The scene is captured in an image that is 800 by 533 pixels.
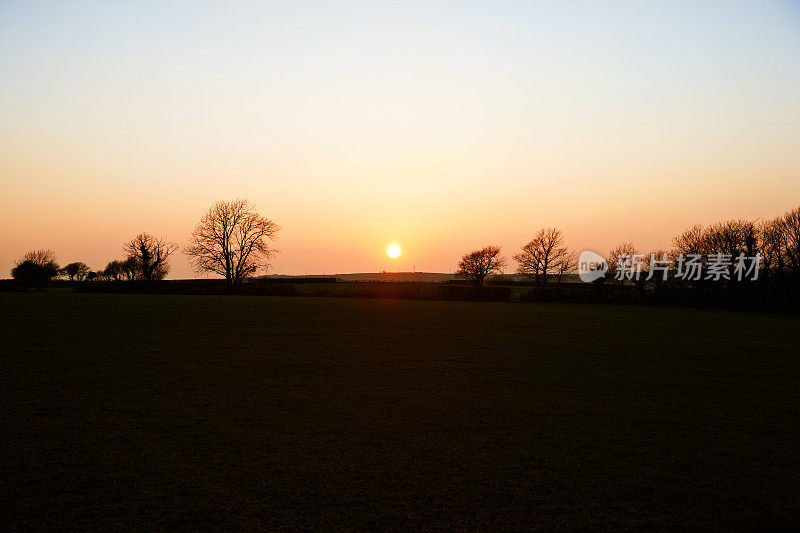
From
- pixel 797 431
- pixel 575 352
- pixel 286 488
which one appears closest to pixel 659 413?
pixel 797 431

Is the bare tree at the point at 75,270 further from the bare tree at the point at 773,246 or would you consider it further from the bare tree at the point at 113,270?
the bare tree at the point at 773,246

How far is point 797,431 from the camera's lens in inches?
356

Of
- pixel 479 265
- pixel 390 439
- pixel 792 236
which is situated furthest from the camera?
pixel 479 265

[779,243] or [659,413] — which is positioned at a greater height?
[779,243]

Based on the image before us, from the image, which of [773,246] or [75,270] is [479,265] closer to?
[773,246]

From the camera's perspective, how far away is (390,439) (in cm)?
815

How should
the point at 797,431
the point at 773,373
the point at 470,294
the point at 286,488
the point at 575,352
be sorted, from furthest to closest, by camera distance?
the point at 470,294 < the point at 575,352 < the point at 773,373 < the point at 797,431 < the point at 286,488

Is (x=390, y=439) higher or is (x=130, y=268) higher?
(x=130, y=268)

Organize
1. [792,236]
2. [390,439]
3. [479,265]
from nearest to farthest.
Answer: [390,439] → [792,236] → [479,265]

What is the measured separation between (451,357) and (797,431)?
30.7 feet

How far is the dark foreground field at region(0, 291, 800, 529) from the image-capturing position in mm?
5754

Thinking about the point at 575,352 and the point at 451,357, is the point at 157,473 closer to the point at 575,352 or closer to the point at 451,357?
the point at 451,357

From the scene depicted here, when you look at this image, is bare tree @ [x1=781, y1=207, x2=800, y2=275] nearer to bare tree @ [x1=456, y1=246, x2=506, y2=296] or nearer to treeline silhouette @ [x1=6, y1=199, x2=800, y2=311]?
treeline silhouette @ [x1=6, y1=199, x2=800, y2=311]

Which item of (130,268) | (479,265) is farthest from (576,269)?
(130,268)
